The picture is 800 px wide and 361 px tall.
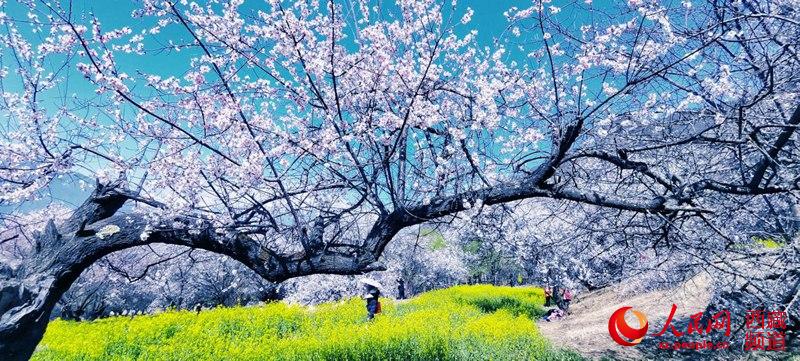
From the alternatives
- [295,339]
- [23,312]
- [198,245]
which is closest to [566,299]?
[295,339]

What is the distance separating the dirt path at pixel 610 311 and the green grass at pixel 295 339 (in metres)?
1.05

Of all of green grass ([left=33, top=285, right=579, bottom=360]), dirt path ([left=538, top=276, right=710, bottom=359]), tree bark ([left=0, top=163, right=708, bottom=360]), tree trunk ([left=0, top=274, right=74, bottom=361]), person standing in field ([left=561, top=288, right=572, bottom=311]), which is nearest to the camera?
tree trunk ([left=0, top=274, right=74, bottom=361])

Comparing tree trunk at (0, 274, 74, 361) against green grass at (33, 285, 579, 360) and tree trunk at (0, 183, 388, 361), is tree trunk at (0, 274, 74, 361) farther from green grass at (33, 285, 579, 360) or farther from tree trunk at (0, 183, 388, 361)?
green grass at (33, 285, 579, 360)

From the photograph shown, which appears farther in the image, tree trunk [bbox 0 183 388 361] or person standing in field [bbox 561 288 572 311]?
Result: person standing in field [bbox 561 288 572 311]

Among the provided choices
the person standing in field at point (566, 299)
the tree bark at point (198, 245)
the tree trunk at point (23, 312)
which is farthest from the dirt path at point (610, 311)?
the tree trunk at point (23, 312)

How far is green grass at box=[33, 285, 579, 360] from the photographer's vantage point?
332 inches

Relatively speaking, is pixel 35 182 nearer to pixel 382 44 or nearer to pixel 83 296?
pixel 382 44

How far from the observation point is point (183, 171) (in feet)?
12.7

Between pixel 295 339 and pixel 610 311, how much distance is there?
35.1 ft

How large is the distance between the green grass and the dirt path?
105cm

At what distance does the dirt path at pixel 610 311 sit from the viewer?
9.34m

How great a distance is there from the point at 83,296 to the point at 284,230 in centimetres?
2465

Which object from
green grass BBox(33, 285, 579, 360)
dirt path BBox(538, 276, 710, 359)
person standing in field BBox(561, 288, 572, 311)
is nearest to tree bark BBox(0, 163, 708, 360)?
green grass BBox(33, 285, 579, 360)

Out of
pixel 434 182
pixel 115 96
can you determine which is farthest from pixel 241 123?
pixel 434 182
